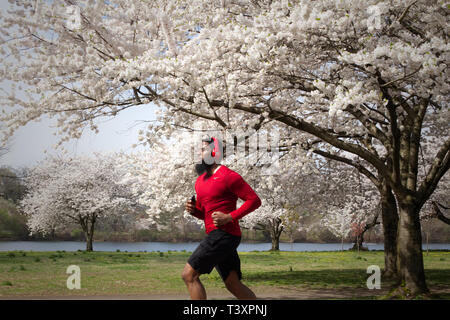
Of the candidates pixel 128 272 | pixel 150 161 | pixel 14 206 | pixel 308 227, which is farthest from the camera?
pixel 308 227

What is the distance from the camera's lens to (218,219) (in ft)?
13.9

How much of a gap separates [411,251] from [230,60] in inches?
204

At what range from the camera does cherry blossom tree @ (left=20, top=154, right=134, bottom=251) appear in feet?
95.2

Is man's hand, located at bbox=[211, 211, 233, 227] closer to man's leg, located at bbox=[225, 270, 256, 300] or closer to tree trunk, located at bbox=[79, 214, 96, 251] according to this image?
man's leg, located at bbox=[225, 270, 256, 300]

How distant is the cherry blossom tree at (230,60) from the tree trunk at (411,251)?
0.07 feet

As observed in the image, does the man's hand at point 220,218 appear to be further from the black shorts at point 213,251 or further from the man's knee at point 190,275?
the man's knee at point 190,275

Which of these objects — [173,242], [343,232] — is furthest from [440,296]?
[173,242]

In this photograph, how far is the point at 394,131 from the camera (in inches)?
332

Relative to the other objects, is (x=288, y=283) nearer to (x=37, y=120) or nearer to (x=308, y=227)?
(x=37, y=120)

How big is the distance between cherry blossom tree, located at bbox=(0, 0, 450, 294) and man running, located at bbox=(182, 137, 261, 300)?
8.17 ft

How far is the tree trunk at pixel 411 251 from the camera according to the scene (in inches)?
344

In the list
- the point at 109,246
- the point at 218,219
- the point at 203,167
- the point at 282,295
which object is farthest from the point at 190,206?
the point at 109,246

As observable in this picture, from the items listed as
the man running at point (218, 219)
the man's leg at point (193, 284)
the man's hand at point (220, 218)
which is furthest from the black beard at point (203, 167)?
the man's leg at point (193, 284)

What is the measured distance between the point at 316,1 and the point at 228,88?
199 centimetres
